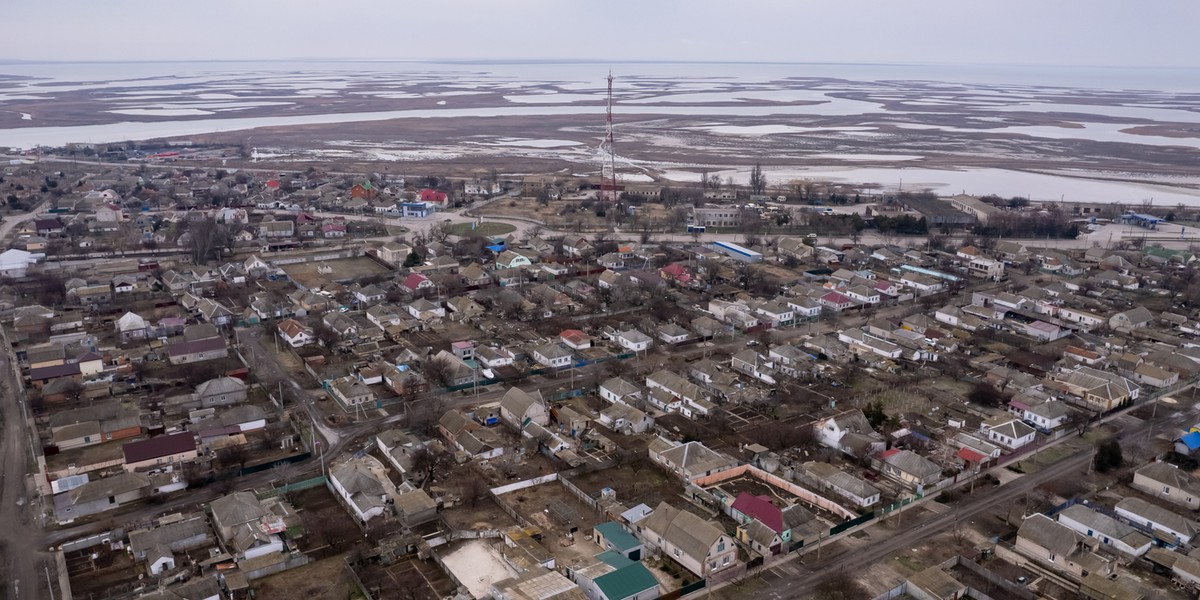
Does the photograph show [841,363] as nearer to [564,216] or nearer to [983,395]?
[983,395]

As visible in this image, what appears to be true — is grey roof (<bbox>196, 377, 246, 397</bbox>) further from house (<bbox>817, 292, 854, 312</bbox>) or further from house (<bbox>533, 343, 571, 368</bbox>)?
house (<bbox>817, 292, 854, 312</bbox>)

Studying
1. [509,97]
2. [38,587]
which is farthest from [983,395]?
[509,97]

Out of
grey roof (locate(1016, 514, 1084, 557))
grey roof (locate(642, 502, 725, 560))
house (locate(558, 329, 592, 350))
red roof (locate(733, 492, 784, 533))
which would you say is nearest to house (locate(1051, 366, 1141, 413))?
grey roof (locate(1016, 514, 1084, 557))

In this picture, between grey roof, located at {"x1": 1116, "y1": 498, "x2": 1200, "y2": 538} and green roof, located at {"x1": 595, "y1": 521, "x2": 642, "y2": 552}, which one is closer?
green roof, located at {"x1": 595, "y1": 521, "x2": 642, "y2": 552}

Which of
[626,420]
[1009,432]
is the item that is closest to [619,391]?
[626,420]

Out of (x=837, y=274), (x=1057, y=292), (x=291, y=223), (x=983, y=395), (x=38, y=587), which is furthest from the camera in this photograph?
(x=291, y=223)

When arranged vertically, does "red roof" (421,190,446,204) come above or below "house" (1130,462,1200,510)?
above

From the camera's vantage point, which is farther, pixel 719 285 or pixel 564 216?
pixel 564 216
